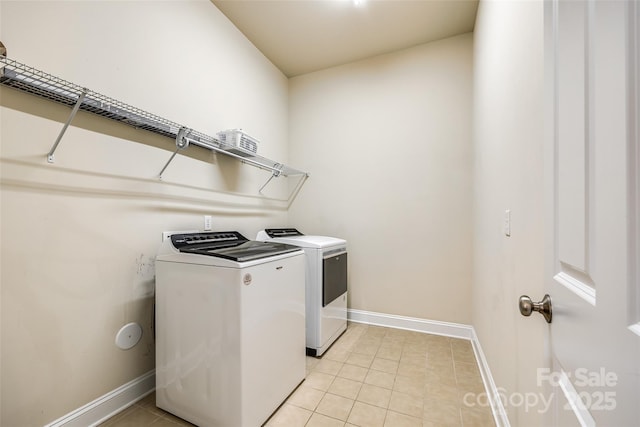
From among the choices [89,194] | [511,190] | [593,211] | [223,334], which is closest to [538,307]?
[593,211]

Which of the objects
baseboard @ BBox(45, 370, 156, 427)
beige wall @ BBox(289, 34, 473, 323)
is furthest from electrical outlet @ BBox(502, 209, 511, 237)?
baseboard @ BBox(45, 370, 156, 427)

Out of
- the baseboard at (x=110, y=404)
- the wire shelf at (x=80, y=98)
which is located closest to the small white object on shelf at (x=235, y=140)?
the wire shelf at (x=80, y=98)

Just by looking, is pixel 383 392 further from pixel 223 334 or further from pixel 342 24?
pixel 342 24

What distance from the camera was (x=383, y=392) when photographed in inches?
67.5

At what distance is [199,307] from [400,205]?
2.08 metres

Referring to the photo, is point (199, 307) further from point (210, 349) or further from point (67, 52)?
point (67, 52)

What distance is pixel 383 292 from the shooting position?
279 centimetres

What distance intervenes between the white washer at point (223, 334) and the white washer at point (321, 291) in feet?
1.73

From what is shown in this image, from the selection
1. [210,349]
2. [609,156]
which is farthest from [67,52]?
[609,156]

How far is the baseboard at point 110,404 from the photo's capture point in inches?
52.4

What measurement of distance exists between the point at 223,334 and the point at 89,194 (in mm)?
1035

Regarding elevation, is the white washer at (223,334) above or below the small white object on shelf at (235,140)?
below

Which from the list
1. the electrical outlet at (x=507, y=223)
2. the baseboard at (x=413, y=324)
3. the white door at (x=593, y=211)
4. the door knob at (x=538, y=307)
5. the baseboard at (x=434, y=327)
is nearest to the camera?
the white door at (x=593, y=211)

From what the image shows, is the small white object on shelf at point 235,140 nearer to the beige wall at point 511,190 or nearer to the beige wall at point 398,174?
the beige wall at point 398,174
